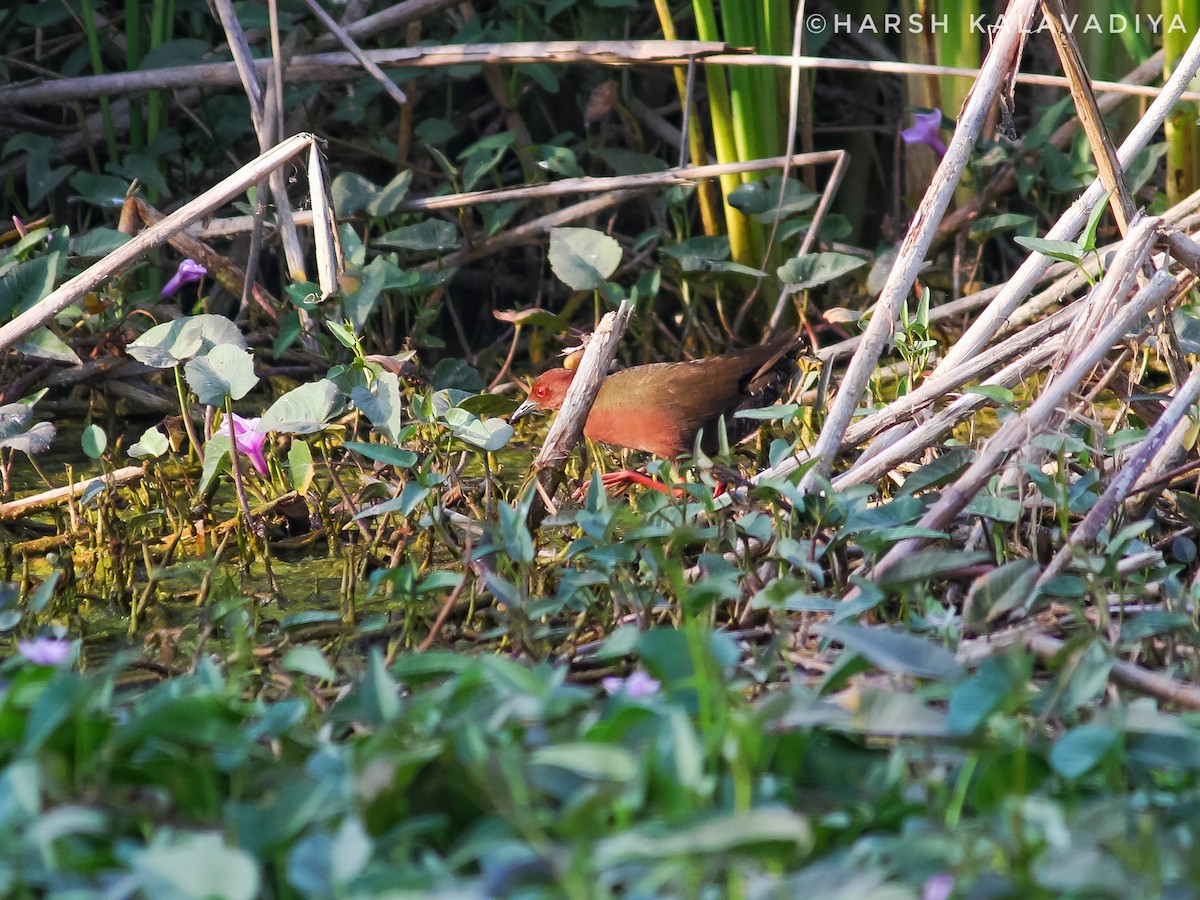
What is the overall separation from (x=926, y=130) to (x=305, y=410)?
209 cm

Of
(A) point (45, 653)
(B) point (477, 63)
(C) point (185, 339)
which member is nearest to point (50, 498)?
(C) point (185, 339)

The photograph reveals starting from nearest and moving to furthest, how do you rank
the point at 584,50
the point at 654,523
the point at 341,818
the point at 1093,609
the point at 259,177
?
the point at 341,818, the point at 1093,609, the point at 654,523, the point at 259,177, the point at 584,50

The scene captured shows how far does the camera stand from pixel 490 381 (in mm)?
4180

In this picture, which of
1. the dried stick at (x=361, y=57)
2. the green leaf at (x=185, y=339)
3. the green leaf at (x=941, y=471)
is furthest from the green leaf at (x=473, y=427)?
the dried stick at (x=361, y=57)

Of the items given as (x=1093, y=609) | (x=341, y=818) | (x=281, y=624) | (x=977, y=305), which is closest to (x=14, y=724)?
(x=341, y=818)

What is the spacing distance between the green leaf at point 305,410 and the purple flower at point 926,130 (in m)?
1.96

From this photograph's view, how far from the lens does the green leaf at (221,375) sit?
272 centimetres

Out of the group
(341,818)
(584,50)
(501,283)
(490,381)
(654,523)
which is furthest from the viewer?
(501,283)

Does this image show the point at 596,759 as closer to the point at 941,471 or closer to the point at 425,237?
the point at 941,471

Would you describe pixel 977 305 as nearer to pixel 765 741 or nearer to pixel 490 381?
pixel 490 381

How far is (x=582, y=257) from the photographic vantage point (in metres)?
3.53

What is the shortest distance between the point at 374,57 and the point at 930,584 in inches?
92.4

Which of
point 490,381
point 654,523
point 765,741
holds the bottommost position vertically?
point 490,381

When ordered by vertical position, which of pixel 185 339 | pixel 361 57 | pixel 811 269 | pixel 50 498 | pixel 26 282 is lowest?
pixel 50 498
